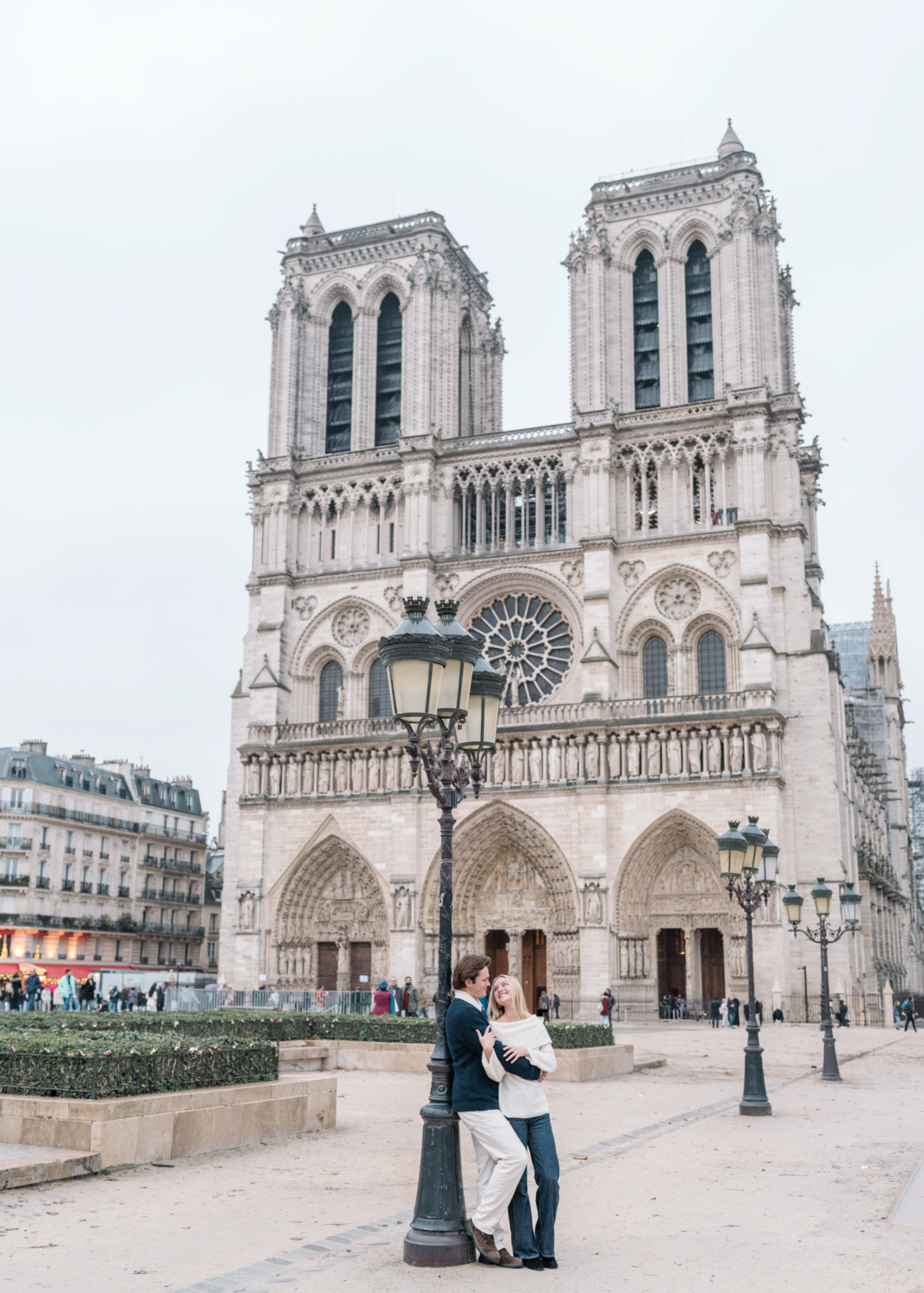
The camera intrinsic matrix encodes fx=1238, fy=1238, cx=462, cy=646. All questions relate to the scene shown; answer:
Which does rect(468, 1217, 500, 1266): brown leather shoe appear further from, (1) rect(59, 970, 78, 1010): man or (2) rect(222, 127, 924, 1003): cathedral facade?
(2) rect(222, 127, 924, 1003): cathedral facade

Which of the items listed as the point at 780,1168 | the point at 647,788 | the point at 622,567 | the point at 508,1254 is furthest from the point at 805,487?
the point at 508,1254

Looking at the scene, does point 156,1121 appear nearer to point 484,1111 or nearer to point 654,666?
point 484,1111

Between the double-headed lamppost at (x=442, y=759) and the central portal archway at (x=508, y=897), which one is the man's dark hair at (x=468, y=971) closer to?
the double-headed lamppost at (x=442, y=759)

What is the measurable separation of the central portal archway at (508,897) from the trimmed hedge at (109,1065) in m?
25.5

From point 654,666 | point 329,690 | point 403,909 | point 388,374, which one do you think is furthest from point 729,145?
point 403,909

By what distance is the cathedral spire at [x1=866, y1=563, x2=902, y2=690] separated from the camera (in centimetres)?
6100

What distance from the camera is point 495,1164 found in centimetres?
685

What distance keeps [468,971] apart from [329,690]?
34.8m

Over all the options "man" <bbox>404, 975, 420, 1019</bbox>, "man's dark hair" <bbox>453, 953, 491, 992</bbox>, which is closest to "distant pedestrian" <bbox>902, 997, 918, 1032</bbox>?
"man" <bbox>404, 975, 420, 1019</bbox>

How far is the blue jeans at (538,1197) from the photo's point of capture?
671cm

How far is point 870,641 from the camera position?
62031mm

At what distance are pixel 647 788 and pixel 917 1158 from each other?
966 inches

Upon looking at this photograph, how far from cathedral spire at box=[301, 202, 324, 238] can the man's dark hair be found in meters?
42.7

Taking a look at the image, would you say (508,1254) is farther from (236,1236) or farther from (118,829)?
(118,829)
